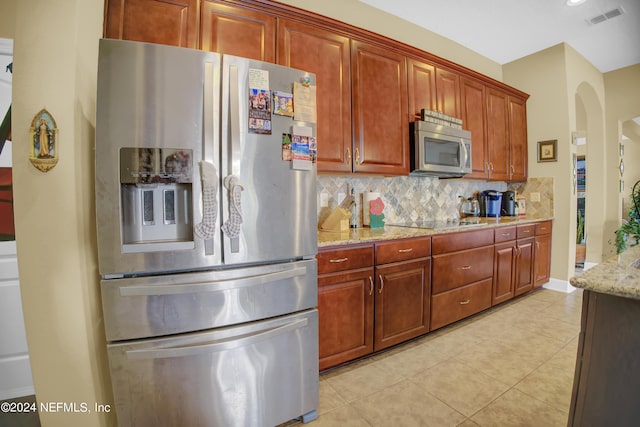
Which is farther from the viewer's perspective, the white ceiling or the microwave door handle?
the microwave door handle

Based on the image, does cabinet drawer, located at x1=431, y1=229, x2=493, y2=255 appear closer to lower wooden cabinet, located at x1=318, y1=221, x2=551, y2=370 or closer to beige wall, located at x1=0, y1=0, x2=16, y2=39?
lower wooden cabinet, located at x1=318, y1=221, x2=551, y2=370

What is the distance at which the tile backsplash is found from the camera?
92.8 inches

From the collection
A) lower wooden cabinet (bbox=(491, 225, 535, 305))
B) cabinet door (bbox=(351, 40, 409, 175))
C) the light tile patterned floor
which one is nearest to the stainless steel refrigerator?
the light tile patterned floor

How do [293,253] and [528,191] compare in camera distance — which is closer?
[293,253]

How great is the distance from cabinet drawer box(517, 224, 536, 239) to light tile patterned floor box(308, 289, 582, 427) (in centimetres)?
90

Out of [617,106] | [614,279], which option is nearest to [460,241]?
[614,279]

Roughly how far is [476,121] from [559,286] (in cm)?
229

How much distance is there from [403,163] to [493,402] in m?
1.74

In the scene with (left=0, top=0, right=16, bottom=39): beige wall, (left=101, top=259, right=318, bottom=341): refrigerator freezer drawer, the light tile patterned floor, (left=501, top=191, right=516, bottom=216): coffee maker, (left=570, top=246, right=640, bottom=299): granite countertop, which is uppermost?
(left=0, top=0, right=16, bottom=39): beige wall

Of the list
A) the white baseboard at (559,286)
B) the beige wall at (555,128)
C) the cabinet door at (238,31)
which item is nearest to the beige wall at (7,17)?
the cabinet door at (238,31)

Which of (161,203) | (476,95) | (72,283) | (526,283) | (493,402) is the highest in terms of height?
(476,95)

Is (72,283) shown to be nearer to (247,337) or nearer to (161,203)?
(161,203)

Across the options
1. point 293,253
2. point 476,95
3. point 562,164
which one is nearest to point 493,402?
point 293,253

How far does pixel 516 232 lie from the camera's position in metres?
2.82
